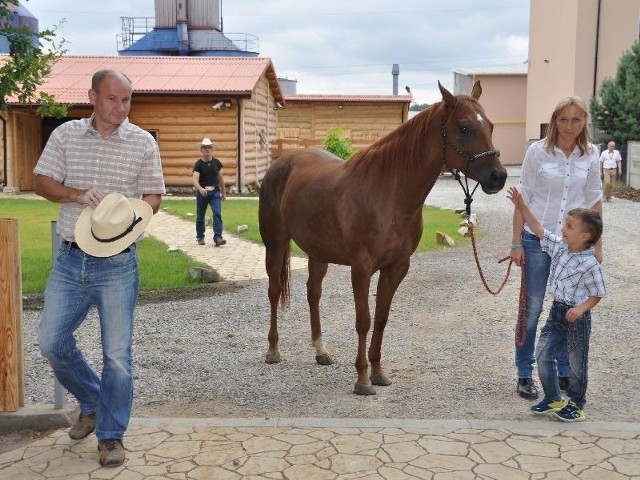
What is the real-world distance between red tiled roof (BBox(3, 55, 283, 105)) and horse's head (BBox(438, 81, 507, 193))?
61.6 feet

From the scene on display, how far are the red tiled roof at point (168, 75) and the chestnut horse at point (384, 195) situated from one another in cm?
1807

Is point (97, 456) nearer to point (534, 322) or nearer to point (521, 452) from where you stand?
point (521, 452)

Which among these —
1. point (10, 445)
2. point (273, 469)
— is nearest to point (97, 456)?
point (10, 445)

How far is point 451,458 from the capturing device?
3.90 meters

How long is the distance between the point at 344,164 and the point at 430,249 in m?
7.15

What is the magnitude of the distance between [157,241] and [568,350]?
9788mm

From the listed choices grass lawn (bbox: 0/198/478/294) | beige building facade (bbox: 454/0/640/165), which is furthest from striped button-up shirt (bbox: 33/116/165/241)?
beige building facade (bbox: 454/0/640/165)

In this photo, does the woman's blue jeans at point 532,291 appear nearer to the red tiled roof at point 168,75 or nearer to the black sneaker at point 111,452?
the black sneaker at point 111,452

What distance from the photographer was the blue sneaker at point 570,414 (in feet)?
14.8

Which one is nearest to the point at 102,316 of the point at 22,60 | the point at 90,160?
the point at 90,160

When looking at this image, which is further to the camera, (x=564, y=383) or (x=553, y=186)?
(x=564, y=383)

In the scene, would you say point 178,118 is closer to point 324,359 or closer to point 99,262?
Answer: point 324,359

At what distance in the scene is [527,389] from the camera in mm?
5090

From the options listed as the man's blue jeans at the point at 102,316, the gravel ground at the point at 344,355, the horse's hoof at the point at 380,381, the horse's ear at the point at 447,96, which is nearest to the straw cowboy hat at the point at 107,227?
the man's blue jeans at the point at 102,316
